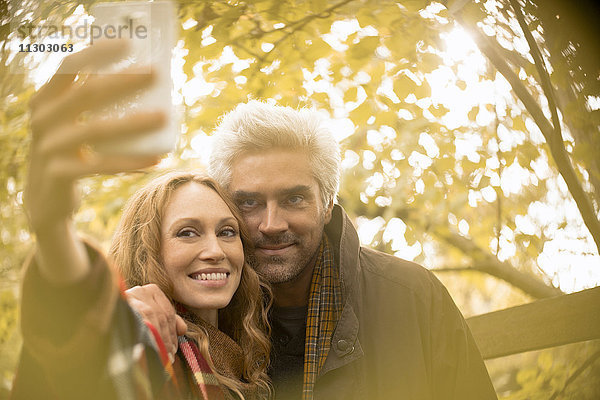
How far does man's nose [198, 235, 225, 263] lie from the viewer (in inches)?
53.2

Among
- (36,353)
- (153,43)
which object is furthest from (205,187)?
(36,353)

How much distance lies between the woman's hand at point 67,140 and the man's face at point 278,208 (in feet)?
2.59

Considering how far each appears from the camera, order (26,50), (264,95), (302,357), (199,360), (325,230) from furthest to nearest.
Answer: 1. (264,95)
2. (325,230)
3. (302,357)
4. (26,50)
5. (199,360)

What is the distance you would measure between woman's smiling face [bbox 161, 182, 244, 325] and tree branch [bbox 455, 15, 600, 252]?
875 millimetres

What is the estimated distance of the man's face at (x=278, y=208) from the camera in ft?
5.35

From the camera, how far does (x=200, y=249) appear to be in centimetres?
137

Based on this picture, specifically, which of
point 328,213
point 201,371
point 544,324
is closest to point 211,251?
point 201,371

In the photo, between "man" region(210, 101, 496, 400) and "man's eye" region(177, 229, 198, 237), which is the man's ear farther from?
"man's eye" region(177, 229, 198, 237)

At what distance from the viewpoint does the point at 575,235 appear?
170cm

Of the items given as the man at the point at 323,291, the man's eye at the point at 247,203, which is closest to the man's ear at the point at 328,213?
the man at the point at 323,291

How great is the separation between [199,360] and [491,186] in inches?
49.6

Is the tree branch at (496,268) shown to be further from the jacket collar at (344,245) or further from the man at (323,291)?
the jacket collar at (344,245)

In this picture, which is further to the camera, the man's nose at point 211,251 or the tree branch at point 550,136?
the tree branch at point 550,136

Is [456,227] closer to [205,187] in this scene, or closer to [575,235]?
[575,235]
